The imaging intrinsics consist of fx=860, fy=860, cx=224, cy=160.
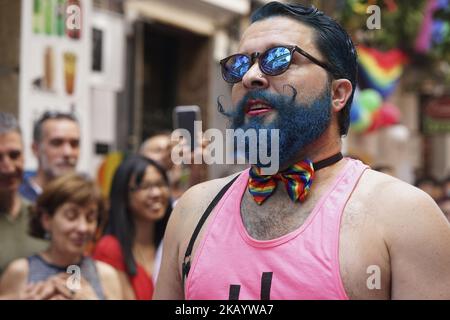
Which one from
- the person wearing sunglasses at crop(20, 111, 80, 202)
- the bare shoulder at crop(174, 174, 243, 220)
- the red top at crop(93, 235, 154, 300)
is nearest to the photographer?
the bare shoulder at crop(174, 174, 243, 220)

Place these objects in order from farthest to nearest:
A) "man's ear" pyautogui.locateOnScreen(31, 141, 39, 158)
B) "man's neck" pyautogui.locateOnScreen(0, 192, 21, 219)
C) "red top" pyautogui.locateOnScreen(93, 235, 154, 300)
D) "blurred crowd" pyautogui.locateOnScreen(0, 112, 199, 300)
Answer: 1. "man's ear" pyautogui.locateOnScreen(31, 141, 39, 158)
2. "man's neck" pyautogui.locateOnScreen(0, 192, 21, 219)
3. "red top" pyautogui.locateOnScreen(93, 235, 154, 300)
4. "blurred crowd" pyautogui.locateOnScreen(0, 112, 199, 300)

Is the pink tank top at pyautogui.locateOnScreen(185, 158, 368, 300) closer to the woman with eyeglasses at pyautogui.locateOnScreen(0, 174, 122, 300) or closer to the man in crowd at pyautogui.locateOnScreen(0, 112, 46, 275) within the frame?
the woman with eyeglasses at pyautogui.locateOnScreen(0, 174, 122, 300)

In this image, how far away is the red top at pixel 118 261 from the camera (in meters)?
4.60

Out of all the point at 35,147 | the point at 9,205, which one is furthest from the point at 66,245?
the point at 35,147

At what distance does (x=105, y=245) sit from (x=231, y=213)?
2322 millimetres

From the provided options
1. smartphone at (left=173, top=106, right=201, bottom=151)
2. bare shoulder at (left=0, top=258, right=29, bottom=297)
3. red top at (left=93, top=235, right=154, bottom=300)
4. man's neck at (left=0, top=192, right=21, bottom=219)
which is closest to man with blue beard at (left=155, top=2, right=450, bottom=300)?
smartphone at (left=173, top=106, right=201, bottom=151)

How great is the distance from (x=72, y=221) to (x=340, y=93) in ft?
7.40

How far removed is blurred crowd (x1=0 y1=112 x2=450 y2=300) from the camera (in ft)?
14.1

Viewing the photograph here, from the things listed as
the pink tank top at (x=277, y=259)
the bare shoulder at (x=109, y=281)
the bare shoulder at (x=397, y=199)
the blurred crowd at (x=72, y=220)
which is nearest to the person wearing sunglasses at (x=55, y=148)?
the blurred crowd at (x=72, y=220)

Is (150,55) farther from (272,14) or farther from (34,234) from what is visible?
(272,14)

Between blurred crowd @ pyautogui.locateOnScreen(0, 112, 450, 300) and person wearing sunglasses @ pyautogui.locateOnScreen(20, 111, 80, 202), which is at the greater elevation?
person wearing sunglasses @ pyautogui.locateOnScreen(20, 111, 80, 202)

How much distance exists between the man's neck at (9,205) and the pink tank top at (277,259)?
2510 millimetres

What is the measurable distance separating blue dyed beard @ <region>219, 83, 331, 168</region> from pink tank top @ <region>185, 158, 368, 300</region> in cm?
15
